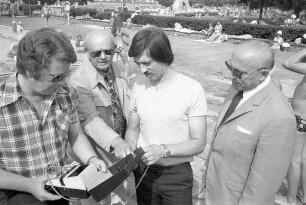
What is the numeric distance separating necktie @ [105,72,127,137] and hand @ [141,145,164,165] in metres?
0.61

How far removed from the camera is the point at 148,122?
219cm

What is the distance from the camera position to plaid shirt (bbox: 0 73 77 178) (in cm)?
168

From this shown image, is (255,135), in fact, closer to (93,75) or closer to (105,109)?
(105,109)

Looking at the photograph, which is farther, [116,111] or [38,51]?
[116,111]

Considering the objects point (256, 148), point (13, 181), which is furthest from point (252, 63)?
point (13, 181)

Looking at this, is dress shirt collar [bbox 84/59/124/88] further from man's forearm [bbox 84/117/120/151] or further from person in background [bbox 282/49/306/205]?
person in background [bbox 282/49/306/205]

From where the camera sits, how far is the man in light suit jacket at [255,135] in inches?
76.5

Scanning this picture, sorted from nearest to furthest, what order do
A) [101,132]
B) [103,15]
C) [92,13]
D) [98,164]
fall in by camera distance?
[98,164]
[101,132]
[103,15]
[92,13]

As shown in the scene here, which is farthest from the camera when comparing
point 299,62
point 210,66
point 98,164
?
point 210,66

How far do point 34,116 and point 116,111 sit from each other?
0.92 m

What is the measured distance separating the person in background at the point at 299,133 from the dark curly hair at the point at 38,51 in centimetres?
222

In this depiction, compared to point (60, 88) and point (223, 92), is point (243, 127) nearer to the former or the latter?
point (60, 88)

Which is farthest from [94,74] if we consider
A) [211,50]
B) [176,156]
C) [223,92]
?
[211,50]

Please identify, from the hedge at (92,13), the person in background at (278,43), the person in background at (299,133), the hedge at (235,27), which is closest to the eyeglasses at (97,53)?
the person in background at (299,133)
